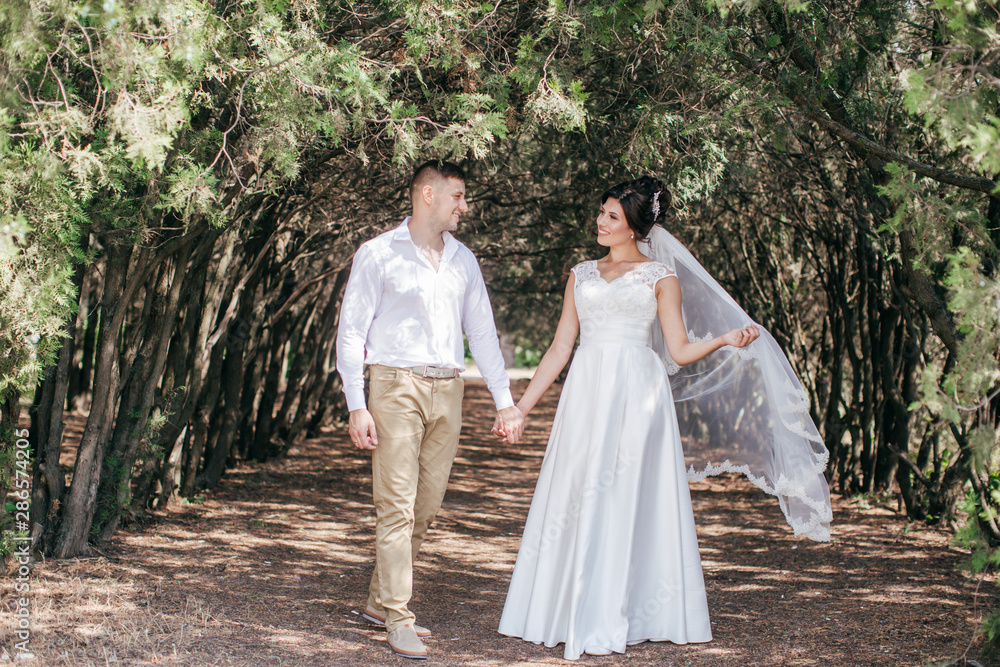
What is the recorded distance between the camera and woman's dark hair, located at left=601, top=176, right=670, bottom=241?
13.9 feet

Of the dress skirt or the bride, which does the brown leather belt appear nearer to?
the bride

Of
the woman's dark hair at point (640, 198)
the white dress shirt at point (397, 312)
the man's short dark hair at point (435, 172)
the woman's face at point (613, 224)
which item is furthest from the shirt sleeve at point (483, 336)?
the woman's dark hair at point (640, 198)

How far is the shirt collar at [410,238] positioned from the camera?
4074 millimetres

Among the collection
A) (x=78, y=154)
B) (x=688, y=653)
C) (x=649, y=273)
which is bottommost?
(x=688, y=653)

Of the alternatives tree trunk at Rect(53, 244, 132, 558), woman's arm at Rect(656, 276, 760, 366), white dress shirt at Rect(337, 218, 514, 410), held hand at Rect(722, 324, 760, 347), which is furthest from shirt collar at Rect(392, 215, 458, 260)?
tree trunk at Rect(53, 244, 132, 558)

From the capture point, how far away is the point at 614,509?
404 centimetres

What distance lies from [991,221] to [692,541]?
2976 mm

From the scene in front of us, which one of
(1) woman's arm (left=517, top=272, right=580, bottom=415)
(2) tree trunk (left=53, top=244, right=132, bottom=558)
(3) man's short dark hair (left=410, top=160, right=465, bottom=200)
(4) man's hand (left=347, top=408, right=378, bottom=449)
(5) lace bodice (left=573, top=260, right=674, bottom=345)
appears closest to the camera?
(4) man's hand (left=347, top=408, right=378, bottom=449)

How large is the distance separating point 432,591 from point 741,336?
8.06 feet

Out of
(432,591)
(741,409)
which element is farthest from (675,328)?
(432,591)

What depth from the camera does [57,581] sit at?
14.8 feet

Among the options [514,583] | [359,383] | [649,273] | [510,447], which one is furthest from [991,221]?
[510,447]

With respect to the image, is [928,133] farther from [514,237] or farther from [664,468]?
[514,237]

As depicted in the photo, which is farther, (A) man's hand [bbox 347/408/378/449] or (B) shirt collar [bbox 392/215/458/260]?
(B) shirt collar [bbox 392/215/458/260]
